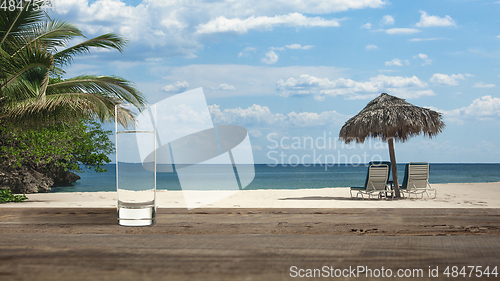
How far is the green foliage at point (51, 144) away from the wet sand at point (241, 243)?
6.89 meters

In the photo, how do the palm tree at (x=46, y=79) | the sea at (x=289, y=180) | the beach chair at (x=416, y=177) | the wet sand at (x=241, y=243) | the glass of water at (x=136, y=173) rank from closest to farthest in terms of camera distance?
the wet sand at (x=241, y=243), the glass of water at (x=136, y=173), the palm tree at (x=46, y=79), the beach chair at (x=416, y=177), the sea at (x=289, y=180)

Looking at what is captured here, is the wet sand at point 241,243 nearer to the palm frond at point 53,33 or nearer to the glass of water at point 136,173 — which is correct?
the glass of water at point 136,173

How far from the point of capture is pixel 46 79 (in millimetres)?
5574

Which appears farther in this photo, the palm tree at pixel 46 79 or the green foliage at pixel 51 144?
the green foliage at pixel 51 144

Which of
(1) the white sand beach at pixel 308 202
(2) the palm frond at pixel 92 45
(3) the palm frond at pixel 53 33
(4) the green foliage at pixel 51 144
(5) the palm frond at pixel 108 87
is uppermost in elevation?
(3) the palm frond at pixel 53 33

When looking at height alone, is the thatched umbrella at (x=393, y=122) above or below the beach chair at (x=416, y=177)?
above

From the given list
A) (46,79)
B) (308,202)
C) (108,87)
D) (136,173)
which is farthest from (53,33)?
(308,202)

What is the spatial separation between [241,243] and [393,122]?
9.34 metres

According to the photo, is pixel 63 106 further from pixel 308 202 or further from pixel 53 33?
pixel 308 202

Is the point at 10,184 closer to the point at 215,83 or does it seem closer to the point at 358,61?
the point at 215,83

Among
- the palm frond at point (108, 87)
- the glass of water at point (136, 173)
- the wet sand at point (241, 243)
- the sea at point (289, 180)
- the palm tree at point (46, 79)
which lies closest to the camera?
the wet sand at point (241, 243)

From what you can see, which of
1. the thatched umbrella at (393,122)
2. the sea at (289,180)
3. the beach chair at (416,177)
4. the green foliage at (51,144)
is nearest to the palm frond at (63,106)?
the green foliage at (51,144)

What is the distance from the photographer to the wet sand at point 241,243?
792 millimetres

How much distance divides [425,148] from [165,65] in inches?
1533
